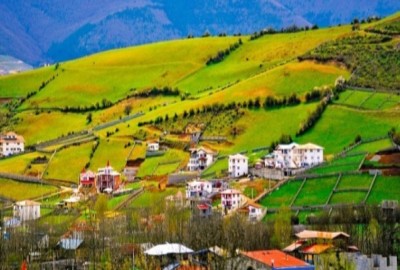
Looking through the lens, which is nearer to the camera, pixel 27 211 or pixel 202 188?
pixel 27 211

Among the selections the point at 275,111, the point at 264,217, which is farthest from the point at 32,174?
the point at 264,217

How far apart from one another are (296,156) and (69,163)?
38.4 m

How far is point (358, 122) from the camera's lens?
15350 centimetres

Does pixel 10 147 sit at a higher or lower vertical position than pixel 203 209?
higher

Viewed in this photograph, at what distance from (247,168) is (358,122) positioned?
19.3 m

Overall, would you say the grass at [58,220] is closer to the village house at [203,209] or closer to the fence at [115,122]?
the village house at [203,209]

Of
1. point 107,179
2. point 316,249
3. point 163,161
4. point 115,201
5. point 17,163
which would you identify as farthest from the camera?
point 17,163

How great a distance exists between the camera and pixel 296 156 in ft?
470

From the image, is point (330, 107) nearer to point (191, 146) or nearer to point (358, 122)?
point (358, 122)

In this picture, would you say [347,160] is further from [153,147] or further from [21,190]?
[21,190]

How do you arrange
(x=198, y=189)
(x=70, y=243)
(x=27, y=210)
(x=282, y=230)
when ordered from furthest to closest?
(x=198, y=189) < (x=27, y=210) < (x=282, y=230) < (x=70, y=243)

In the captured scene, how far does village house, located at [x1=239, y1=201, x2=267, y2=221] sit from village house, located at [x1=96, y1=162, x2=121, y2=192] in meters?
32.2

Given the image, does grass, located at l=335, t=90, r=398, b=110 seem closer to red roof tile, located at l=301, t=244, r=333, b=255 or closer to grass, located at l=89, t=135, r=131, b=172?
grass, located at l=89, t=135, r=131, b=172

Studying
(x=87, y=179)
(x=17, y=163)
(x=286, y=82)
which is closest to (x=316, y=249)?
(x=87, y=179)
